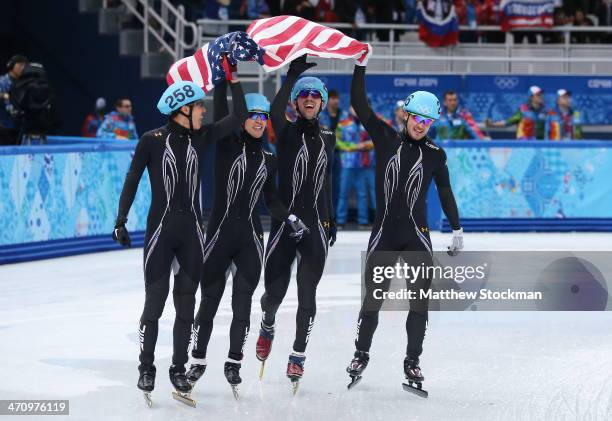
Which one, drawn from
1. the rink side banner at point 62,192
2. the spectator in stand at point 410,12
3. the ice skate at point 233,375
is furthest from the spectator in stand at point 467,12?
the ice skate at point 233,375

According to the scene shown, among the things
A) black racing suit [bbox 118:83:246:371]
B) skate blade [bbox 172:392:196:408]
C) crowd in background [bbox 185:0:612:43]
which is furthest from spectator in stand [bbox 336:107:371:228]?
skate blade [bbox 172:392:196:408]

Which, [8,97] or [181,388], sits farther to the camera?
[8,97]

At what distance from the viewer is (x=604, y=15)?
80.7 feet

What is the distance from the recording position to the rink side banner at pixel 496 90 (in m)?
21.8

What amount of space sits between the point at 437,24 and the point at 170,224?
14298 millimetres

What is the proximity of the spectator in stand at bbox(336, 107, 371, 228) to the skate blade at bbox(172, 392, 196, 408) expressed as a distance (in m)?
10.7

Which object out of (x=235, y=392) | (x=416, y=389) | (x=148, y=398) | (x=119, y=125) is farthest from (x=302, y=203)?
(x=119, y=125)

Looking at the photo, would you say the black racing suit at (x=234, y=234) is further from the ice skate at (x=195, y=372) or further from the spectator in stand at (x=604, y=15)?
the spectator in stand at (x=604, y=15)

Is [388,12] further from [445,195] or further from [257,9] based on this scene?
[445,195]

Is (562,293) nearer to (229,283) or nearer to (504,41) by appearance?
(229,283)

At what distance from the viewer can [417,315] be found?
967cm

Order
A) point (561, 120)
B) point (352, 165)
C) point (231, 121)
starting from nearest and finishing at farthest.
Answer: point (231, 121) < point (352, 165) < point (561, 120)

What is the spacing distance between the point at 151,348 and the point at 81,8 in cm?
1584

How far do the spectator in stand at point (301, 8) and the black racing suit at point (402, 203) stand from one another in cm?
1285
